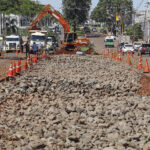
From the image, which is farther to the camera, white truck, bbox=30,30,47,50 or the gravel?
white truck, bbox=30,30,47,50

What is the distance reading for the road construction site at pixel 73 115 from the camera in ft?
31.3

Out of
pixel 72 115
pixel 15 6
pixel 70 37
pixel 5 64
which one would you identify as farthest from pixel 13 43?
pixel 72 115

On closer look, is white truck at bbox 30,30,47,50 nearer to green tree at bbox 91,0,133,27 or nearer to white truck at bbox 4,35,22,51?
white truck at bbox 4,35,22,51

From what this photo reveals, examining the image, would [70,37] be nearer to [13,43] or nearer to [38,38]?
[38,38]

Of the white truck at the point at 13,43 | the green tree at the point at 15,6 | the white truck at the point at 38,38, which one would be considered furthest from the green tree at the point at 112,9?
the green tree at the point at 15,6

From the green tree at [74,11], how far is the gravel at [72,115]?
257 feet

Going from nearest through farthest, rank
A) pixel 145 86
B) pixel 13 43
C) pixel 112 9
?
1. pixel 145 86
2. pixel 13 43
3. pixel 112 9

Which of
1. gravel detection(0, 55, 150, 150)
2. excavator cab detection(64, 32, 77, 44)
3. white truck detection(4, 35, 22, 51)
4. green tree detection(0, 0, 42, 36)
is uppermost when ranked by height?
green tree detection(0, 0, 42, 36)

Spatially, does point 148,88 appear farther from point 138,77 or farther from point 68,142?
point 68,142

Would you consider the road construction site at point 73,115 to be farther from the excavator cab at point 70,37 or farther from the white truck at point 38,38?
the excavator cab at point 70,37

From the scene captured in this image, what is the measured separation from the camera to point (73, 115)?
40.9ft

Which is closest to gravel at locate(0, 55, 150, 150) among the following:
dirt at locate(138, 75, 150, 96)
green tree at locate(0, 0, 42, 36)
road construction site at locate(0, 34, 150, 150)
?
road construction site at locate(0, 34, 150, 150)

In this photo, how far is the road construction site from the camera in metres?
9.53

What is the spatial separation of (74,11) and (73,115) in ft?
285
